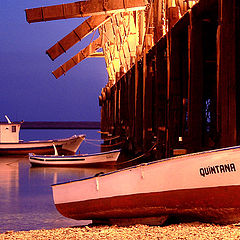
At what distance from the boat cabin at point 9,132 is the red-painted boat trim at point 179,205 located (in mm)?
27180

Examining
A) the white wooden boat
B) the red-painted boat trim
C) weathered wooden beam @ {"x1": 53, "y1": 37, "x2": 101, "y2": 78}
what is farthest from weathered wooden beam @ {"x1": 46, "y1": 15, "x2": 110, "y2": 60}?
the red-painted boat trim

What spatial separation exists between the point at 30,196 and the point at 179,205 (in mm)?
10046

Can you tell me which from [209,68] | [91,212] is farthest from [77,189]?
[209,68]

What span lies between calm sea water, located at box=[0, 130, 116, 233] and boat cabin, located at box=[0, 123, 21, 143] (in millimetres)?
6987

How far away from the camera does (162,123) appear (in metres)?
15.0

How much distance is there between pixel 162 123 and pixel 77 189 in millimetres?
6176

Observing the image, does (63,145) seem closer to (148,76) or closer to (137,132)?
(137,132)

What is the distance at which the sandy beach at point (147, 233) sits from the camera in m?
7.18

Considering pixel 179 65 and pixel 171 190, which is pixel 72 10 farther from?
pixel 171 190

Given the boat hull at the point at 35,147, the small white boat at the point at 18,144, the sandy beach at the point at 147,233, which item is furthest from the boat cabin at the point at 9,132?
the sandy beach at the point at 147,233

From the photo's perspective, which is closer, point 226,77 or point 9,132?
point 226,77

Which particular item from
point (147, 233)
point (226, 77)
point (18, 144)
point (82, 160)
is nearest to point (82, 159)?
point (82, 160)

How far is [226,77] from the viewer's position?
849 cm

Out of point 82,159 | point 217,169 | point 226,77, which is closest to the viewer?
point 217,169
